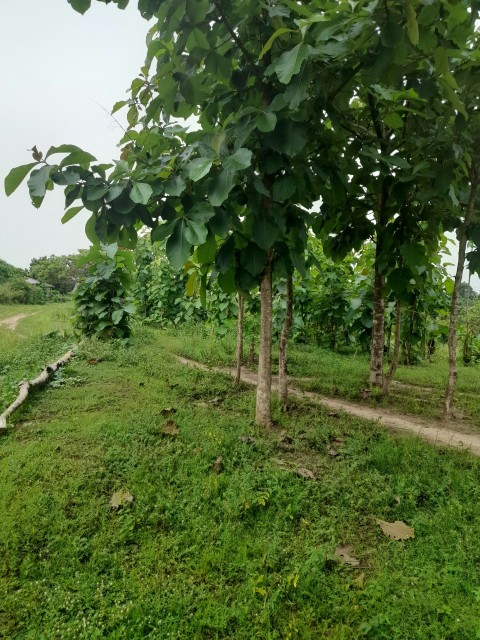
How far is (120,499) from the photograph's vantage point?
266cm

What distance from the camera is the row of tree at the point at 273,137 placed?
2268 mm

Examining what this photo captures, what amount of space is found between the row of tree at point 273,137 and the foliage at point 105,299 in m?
4.54

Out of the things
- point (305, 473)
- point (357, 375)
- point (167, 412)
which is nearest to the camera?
point (305, 473)

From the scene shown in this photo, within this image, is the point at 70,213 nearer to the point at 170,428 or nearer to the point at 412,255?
the point at 170,428

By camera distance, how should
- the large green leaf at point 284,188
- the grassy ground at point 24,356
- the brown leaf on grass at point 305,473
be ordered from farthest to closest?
the grassy ground at point 24,356 < the brown leaf on grass at point 305,473 < the large green leaf at point 284,188

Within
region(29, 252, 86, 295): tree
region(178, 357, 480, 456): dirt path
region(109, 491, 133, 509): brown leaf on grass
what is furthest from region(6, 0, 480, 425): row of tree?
Answer: region(29, 252, 86, 295): tree

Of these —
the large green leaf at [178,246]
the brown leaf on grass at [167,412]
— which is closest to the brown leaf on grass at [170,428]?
the brown leaf on grass at [167,412]

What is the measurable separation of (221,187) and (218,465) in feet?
6.38

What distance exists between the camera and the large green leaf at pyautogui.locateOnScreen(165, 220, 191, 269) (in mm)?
2324

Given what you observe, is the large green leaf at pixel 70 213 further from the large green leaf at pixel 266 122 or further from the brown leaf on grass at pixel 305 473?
the brown leaf on grass at pixel 305 473

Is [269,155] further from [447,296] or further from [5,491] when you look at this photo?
[447,296]

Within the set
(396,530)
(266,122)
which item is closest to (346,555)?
(396,530)

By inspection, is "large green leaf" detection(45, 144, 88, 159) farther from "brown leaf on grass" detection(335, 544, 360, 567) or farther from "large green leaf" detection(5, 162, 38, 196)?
"brown leaf on grass" detection(335, 544, 360, 567)

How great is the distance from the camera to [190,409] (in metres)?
4.18
